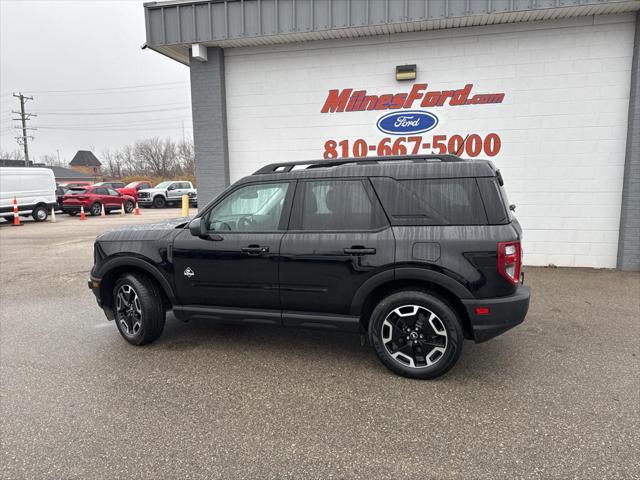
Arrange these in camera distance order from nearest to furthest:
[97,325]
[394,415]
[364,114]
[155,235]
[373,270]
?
[394,415] < [373,270] < [155,235] < [97,325] < [364,114]

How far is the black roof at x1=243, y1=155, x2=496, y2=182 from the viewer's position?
11.5ft

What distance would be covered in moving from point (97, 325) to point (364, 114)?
5795 millimetres

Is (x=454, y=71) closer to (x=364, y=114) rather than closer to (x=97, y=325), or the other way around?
(x=364, y=114)

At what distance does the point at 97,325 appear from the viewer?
5.16m

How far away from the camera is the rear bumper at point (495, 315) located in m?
3.39

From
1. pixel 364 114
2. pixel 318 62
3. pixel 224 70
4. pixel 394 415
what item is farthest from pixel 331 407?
pixel 224 70

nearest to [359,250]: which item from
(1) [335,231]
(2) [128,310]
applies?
(1) [335,231]

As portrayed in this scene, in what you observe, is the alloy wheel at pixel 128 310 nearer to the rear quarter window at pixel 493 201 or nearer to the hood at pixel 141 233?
the hood at pixel 141 233

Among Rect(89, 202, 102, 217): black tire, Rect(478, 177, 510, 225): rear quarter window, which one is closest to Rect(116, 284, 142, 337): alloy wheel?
Rect(478, 177, 510, 225): rear quarter window

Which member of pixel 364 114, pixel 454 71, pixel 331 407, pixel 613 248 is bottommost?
pixel 331 407

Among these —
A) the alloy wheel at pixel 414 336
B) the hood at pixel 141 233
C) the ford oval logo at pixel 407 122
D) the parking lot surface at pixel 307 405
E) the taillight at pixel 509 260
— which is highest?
the ford oval logo at pixel 407 122

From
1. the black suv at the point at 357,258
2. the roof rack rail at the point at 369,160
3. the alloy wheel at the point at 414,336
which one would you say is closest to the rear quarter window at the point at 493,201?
the black suv at the point at 357,258

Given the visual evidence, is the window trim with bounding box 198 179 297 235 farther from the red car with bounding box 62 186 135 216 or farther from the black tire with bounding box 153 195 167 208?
the black tire with bounding box 153 195 167 208

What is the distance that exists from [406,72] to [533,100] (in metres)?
2.26
